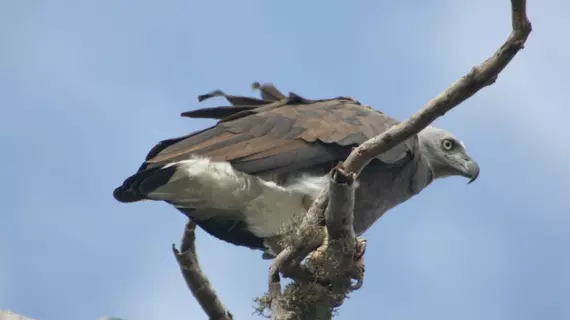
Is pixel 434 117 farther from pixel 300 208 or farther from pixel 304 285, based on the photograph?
pixel 300 208

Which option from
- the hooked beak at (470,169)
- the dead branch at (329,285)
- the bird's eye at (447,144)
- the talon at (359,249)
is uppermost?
the bird's eye at (447,144)

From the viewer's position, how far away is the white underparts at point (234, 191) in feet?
22.4

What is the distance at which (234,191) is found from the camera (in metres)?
6.96

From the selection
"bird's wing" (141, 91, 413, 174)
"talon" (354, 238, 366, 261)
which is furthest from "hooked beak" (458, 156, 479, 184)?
"talon" (354, 238, 366, 261)

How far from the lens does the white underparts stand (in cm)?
684

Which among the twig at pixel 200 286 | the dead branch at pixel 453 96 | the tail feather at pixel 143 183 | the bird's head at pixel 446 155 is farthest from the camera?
the bird's head at pixel 446 155

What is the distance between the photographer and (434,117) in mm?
5027

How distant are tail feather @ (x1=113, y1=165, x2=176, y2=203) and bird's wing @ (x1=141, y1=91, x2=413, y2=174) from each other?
62 mm

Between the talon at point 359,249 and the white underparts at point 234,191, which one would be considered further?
the white underparts at point 234,191

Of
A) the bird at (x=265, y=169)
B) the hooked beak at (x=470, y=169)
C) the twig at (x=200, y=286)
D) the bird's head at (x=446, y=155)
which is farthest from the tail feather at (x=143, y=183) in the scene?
the hooked beak at (x=470, y=169)

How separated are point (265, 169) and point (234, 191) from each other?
32 cm

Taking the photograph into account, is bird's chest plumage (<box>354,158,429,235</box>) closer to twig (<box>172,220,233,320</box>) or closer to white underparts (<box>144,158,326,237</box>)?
white underparts (<box>144,158,326,237</box>)

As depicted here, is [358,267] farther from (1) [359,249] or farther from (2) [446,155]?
(2) [446,155]

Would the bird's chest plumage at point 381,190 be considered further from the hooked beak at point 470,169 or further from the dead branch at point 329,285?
the dead branch at point 329,285
